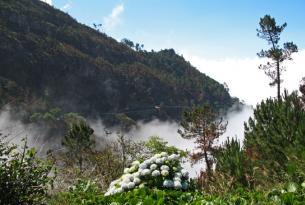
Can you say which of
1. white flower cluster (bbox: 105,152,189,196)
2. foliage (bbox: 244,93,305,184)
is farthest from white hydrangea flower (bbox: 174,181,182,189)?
foliage (bbox: 244,93,305,184)

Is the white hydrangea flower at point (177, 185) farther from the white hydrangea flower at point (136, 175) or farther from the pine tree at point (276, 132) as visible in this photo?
the pine tree at point (276, 132)

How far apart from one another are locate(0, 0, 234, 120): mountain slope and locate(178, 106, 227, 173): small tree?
267ft

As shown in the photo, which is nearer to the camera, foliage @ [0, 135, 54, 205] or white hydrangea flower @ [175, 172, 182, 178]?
foliage @ [0, 135, 54, 205]

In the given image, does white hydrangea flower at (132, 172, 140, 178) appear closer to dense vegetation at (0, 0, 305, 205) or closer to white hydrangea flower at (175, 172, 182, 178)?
dense vegetation at (0, 0, 305, 205)

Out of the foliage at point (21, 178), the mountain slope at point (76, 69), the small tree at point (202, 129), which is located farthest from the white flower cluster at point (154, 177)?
the mountain slope at point (76, 69)

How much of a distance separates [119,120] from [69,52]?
29734mm

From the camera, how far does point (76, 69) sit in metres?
150

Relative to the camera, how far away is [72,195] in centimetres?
923

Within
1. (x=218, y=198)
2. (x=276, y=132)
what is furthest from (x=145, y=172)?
(x=276, y=132)

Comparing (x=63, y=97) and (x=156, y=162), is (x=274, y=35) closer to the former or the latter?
(x=156, y=162)

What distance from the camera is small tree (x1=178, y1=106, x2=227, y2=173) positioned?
36781 millimetres

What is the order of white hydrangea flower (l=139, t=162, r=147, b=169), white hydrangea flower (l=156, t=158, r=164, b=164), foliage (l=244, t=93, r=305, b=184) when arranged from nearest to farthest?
white hydrangea flower (l=139, t=162, r=147, b=169), white hydrangea flower (l=156, t=158, r=164, b=164), foliage (l=244, t=93, r=305, b=184)

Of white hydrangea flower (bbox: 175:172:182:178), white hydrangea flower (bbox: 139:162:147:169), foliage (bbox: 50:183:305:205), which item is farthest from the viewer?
white hydrangea flower (bbox: 139:162:147:169)

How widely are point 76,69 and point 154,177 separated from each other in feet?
468
